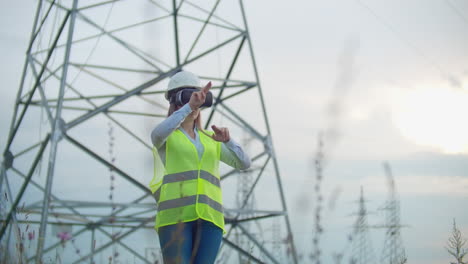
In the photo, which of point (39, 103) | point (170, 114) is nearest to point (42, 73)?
point (39, 103)

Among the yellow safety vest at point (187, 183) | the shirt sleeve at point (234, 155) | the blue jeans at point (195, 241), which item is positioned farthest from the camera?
the shirt sleeve at point (234, 155)

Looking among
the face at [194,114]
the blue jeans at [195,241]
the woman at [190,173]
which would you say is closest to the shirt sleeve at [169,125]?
the woman at [190,173]

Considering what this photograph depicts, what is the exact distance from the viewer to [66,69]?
7500 mm

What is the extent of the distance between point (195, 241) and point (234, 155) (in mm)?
561

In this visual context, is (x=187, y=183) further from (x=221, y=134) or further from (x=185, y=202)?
(x=221, y=134)

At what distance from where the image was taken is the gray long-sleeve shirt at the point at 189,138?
11.2ft

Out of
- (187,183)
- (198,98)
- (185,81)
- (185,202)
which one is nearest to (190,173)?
(187,183)

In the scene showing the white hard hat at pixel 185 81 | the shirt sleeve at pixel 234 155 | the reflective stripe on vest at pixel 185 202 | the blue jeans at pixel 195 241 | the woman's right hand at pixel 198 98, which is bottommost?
the blue jeans at pixel 195 241

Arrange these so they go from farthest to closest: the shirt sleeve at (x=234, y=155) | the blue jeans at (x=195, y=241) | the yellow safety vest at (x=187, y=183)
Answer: the shirt sleeve at (x=234, y=155) → the yellow safety vest at (x=187, y=183) → the blue jeans at (x=195, y=241)

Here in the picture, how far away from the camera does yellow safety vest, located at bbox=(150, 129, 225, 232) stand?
3369 mm

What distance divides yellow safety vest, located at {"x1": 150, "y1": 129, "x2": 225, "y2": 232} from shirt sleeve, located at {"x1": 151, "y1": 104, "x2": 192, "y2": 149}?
0.09m

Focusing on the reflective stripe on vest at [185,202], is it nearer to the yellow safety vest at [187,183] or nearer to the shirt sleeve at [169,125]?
the yellow safety vest at [187,183]

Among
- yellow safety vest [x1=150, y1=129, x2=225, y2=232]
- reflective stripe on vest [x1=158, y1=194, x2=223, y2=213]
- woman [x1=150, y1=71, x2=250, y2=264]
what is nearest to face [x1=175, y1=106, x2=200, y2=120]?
woman [x1=150, y1=71, x2=250, y2=264]

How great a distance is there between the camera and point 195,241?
3.32m
